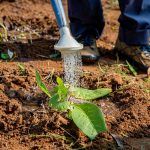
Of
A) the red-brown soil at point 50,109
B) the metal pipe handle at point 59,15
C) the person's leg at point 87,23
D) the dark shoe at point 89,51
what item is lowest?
the red-brown soil at point 50,109

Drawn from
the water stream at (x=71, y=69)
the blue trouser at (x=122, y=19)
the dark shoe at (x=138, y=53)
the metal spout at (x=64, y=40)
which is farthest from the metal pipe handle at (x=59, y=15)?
the dark shoe at (x=138, y=53)

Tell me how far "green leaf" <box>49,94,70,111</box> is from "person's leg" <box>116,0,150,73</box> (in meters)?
0.88

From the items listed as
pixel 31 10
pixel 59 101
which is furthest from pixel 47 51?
pixel 59 101

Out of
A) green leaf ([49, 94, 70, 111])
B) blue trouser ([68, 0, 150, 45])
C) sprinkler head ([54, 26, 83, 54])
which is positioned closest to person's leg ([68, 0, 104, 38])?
blue trouser ([68, 0, 150, 45])

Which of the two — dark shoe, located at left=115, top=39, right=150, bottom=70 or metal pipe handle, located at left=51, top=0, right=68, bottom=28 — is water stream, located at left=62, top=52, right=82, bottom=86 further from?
dark shoe, located at left=115, top=39, right=150, bottom=70

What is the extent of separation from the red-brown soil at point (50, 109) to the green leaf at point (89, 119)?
67mm

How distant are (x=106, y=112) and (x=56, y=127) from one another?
0.99 feet

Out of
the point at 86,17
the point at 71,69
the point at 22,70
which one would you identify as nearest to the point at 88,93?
the point at 71,69

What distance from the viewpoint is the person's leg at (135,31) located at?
110 inches

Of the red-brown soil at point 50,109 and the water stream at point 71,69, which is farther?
the water stream at point 71,69

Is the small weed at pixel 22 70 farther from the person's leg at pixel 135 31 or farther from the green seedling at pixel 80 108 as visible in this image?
the person's leg at pixel 135 31

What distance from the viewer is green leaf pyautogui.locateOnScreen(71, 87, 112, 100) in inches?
87.7

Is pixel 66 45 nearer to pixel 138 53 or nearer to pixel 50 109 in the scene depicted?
pixel 50 109

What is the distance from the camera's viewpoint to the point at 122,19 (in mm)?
2867
